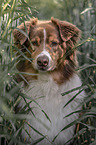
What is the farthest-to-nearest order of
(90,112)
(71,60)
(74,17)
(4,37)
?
(74,17) → (71,60) → (90,112) → (4,37)

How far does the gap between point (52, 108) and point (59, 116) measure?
0.55 feet

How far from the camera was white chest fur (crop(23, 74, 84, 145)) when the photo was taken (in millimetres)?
3201

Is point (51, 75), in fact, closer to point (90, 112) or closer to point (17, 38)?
point (17, 38)

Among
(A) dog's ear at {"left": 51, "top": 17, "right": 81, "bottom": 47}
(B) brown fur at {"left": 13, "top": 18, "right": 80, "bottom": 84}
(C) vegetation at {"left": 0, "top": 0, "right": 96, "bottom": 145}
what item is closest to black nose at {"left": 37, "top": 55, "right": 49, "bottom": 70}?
(B) brown fur at {"left": 13, "top": 18, "right": 80, "bottom": 84}

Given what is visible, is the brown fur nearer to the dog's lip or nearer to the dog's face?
the dog's face

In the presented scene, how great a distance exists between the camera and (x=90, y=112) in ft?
7.87

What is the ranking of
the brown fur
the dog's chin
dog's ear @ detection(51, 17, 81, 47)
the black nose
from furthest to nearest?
dog's ear @ detection(51, 17, 81, 47) → the brown fur → the dog's chin → the black nose

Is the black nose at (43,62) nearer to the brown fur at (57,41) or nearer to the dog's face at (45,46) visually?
the dog's face at (45,46)

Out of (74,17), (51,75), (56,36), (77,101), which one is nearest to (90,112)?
(77,101)

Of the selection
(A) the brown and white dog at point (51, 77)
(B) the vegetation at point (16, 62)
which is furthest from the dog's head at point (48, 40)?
(B) the vegetation at point (16, 62)

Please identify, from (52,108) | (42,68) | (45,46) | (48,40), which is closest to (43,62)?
(42,68)

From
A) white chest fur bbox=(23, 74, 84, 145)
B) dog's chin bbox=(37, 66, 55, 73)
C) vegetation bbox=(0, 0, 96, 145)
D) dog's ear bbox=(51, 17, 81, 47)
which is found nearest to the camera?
vegetation bbox=(0, 0, 96, 145)

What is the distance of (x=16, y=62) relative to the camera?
332cm

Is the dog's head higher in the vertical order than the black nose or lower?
higher
